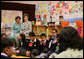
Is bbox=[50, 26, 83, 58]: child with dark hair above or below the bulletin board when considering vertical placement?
below

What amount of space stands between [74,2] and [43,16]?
2.25m

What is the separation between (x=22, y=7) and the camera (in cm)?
696

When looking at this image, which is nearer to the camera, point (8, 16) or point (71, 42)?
point (71, 42)

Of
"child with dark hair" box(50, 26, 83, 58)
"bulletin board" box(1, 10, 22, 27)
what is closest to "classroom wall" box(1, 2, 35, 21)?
"bulletin board" box(1, 10, 22, 27)

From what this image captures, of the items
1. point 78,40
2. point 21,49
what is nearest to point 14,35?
point 21,49

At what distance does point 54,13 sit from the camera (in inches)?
254

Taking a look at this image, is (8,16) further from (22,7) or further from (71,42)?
(71,42)

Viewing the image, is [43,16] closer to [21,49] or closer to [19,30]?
[19,30]

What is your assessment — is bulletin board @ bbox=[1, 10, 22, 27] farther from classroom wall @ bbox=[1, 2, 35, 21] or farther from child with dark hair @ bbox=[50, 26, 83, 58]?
child with dark hair @ bbox=[50, 26, 83, 58]

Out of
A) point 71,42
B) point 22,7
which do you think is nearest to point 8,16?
point 22,7

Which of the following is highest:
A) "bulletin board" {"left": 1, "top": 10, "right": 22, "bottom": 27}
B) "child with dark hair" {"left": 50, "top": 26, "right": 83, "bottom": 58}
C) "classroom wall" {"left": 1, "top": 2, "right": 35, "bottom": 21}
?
"classroom wall" {"left": 1, "top": 2, "right": 35, "bottom": 21}

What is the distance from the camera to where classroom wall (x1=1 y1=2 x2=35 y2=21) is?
667 centimetres

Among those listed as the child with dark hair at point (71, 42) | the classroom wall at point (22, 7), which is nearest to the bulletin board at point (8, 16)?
the classroom wall at point (22, 7)

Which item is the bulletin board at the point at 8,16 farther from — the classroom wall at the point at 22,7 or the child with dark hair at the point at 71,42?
the child with dark hair at the point at 71,42
